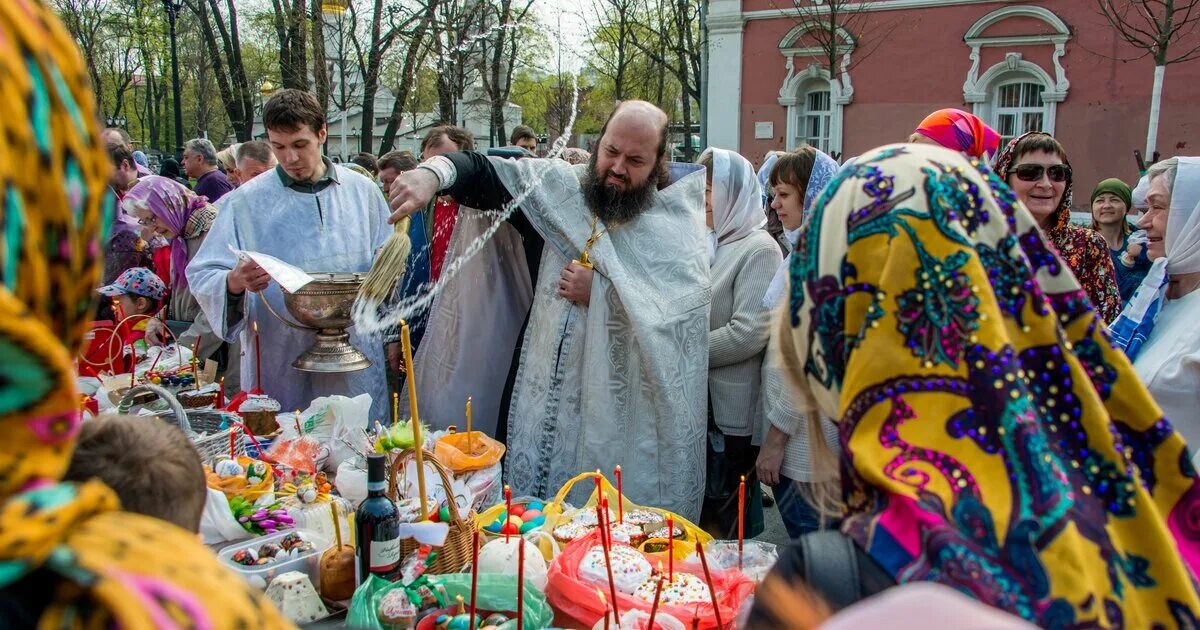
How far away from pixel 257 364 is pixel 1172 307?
3205mm

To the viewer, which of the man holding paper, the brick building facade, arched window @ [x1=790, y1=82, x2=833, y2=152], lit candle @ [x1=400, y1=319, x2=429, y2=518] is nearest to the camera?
lit candle @ [x1=400, y1=319, x2=429, y2=518]

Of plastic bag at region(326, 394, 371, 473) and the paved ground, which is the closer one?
plastic bag at region(326, 394, 371, 473)

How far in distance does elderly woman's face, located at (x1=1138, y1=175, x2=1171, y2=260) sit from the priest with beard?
4.78 feet

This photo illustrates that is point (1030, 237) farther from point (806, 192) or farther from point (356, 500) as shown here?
point (806, 192)

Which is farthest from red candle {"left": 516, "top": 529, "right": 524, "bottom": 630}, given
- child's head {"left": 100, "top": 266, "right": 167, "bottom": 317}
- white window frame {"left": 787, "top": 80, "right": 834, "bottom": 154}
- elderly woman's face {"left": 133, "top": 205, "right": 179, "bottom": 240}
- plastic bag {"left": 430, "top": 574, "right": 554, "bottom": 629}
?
white window frame {"left": 787, "top": 80, "right": 834, "bottom": 154}

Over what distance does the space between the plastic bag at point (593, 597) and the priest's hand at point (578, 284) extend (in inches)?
50.0

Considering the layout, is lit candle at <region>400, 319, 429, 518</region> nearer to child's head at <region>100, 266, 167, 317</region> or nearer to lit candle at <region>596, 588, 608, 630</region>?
lit candle at <region>596, 588, 608, 630</region>

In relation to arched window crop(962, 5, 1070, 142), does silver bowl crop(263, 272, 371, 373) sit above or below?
below

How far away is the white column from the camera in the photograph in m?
20.4

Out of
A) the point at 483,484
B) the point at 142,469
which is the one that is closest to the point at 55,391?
the point at 142,469

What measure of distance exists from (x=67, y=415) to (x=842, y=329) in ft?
2.81

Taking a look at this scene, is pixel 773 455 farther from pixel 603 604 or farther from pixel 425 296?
pixel 425 296

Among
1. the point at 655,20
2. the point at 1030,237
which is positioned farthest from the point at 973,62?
the point at 1030,237

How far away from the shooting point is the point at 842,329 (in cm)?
114
